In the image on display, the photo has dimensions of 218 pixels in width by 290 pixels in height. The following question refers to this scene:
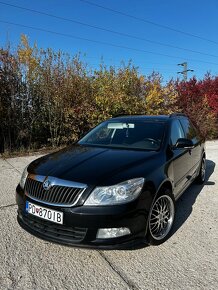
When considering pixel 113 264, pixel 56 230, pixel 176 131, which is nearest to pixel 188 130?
pixel 176 131

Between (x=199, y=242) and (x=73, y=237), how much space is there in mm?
1560

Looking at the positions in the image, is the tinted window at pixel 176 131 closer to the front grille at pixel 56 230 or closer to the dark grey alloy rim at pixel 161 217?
the dark grey alloy rim at pixel 161 217

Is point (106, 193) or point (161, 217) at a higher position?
point (106, 193)

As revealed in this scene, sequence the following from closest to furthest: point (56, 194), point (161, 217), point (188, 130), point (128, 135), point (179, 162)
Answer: point (56, 194)
point (161, 217)
point (179, 162)
point (128, 135)
point (188, 130)

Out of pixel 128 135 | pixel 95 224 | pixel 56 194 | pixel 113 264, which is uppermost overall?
pixel 128 135

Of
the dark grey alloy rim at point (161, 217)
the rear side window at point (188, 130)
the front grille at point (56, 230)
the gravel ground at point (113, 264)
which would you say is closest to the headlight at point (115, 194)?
the front grille at point (56, 230)

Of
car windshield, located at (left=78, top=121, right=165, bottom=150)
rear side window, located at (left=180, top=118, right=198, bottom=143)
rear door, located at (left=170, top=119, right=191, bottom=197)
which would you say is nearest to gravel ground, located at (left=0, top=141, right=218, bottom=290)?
rear door, located at (left=170, top=119, right=191, bottom=197)

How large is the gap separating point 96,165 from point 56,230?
0.81 metres

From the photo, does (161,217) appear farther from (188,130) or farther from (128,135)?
(188,130)

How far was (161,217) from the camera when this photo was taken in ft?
11.3

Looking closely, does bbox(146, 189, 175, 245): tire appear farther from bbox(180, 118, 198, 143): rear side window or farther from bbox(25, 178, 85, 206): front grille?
bbox(180, 118, 198, 143): rear side window

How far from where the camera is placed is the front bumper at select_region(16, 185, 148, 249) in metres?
2.76

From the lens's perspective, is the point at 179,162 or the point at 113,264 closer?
the point at 113,264

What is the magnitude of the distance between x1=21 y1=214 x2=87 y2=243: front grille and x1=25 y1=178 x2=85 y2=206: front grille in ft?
0.73
